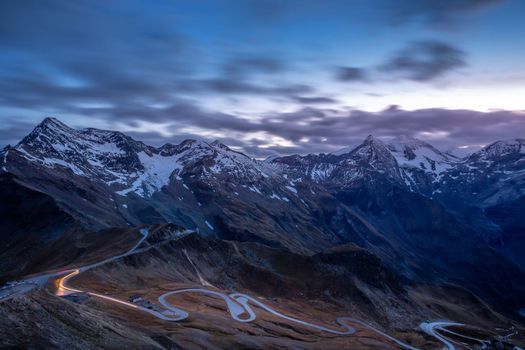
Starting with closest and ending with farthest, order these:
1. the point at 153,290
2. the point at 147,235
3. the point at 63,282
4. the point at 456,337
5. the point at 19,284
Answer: the point at 19,284
the point at 63,282
the point at 153,290
the point at 456,337
the point at 147,235

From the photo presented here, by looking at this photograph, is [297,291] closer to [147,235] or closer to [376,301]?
[376,301]

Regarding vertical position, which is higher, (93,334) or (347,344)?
(93,334)

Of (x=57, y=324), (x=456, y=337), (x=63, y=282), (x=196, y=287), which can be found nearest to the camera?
(x=57, y=324)

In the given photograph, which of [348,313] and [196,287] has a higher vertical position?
[196,287]

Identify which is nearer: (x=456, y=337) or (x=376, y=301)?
(x=456, y=337)

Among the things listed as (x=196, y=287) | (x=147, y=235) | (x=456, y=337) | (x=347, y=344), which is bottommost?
(x=456, y=337)

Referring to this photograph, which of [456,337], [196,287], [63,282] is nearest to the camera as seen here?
[63,282]

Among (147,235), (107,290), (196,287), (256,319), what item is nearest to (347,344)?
(256,319)

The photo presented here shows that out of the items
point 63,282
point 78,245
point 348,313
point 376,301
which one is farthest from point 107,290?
point 376,301

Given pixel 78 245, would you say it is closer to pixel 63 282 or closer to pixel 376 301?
pixel 63 282
